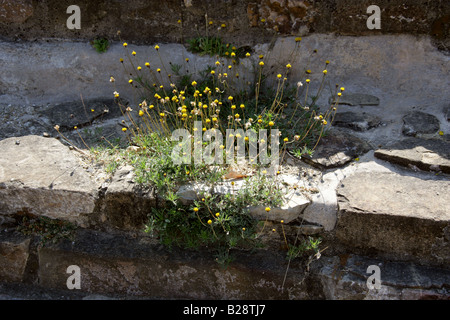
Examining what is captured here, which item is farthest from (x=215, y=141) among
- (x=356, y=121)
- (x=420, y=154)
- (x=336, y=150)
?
(x=420, y=154)

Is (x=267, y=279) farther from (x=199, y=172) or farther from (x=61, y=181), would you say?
(x=61, y=181)

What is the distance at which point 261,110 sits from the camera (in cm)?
337

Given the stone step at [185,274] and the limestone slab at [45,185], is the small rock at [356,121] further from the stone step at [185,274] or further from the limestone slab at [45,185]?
the limestone slab at [45,185]

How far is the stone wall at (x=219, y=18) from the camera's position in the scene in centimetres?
335

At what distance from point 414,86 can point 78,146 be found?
2536 millimetres

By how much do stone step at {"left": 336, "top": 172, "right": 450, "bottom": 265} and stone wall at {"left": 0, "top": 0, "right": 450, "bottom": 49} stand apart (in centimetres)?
130

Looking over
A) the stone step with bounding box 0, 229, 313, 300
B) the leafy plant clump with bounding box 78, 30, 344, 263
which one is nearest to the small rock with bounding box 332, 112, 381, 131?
the leafy plant clump with bounding box 78, 30, 344, 263

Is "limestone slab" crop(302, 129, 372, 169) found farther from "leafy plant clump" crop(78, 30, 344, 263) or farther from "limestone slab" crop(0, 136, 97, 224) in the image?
"limestone slab" crop(0, 136, 97, 224)

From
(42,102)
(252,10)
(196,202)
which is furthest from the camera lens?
(42,102)

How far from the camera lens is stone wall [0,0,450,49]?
3.35 meters

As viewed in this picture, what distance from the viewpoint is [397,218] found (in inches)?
100

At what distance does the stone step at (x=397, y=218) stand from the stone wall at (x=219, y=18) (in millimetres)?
1297

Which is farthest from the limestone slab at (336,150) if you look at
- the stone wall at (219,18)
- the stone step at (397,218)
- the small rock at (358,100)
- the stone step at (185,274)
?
the stone wall at (219,18)
